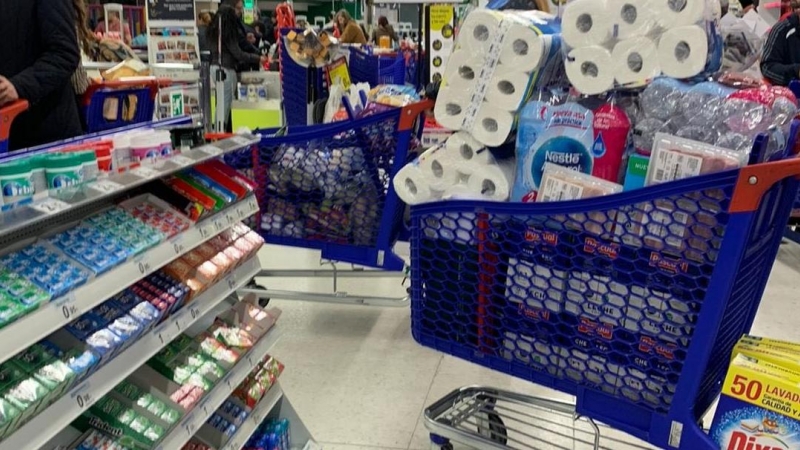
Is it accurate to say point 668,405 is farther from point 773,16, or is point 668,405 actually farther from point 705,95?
point 773,16

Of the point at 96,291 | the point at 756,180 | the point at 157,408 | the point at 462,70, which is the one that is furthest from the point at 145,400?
the point at 756,180

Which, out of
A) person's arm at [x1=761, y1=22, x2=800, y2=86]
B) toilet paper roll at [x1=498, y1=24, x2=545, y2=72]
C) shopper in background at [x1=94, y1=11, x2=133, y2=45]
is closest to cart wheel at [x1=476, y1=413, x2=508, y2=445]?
toilet paper roll at [x1=498, y1=24, x2=545, y2=72]

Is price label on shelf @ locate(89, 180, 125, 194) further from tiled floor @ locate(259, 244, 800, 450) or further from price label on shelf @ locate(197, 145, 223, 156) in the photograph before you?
tiled floor @ locate(259, 244, 800, 450)

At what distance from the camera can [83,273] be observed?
56.6 inches

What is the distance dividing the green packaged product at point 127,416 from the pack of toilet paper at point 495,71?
1133mm

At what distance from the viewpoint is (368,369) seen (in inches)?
125

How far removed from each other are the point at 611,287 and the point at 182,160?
107cm

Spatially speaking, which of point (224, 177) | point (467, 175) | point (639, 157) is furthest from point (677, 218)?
point (224, 177)

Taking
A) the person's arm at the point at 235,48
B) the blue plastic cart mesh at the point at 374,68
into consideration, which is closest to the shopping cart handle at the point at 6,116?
the blue plastic cart mesh at the point at 374,68

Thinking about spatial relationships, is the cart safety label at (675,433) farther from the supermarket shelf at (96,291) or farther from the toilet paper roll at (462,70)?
the supermarket shelf at (96,291)

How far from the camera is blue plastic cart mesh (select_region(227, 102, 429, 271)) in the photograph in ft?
9.78

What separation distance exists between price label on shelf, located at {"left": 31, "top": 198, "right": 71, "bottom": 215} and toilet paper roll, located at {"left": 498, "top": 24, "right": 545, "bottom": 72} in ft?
3.92

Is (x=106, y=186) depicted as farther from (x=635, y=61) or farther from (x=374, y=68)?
(x=374, y=68)

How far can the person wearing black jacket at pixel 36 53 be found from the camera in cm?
246
